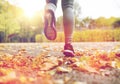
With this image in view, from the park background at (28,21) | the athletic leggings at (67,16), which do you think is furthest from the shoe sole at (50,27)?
the park background at (28,21)

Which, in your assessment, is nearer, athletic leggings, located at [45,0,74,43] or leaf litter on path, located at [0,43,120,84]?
leaf litter on path, located at [0,43,120,84]

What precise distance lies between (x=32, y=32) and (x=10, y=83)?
1.09 metres

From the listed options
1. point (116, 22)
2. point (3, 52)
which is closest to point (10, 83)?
point (3, 52)

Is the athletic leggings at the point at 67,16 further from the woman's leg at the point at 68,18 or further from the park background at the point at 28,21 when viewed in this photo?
the park background at the point at 28,21

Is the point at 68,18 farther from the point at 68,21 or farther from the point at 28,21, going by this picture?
the point at 28,21

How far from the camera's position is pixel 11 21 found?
Answer: 1.85 meters

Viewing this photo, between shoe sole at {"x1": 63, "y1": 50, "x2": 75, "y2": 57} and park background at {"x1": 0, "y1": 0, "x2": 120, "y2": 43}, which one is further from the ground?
park background at {"x1": 0, "y1": 0, "x2": 120, "y2": 43}

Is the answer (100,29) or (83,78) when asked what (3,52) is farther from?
(100,29)

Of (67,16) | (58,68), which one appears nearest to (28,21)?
(67,16)

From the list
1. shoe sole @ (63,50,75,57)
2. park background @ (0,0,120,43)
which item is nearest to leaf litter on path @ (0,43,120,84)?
shoe sole @ (63,50,75,57)

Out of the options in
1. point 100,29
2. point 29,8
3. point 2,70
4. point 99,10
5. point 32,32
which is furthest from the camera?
point 100,29

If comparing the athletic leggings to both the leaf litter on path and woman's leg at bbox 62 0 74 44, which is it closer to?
woman's leg at bbox 62 0 74 44

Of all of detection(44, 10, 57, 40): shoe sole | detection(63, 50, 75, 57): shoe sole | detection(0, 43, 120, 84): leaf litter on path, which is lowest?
detection(0, 43, 120, 84): leaf litter on path

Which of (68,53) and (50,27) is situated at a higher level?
(50,27)
